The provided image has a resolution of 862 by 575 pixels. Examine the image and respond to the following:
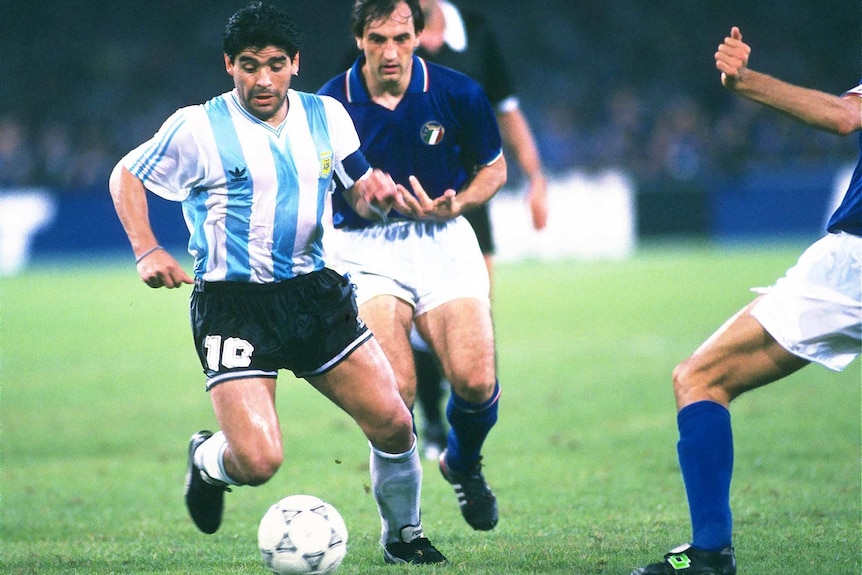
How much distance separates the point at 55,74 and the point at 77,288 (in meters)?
11.4

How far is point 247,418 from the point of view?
460 cm

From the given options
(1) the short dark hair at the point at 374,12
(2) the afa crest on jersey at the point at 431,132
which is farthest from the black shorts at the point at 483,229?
(1) the short dark hair at the point at 374,12

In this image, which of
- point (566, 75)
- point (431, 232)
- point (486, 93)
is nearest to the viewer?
point (431, 232)

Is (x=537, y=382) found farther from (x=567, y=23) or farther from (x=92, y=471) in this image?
(x=567, y=23)

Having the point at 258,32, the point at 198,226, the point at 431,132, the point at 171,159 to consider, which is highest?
the point at 258,32

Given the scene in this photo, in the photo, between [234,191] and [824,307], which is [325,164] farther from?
[824,307]

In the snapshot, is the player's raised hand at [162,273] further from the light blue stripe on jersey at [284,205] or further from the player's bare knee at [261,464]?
the player's bare knee at [261,464]

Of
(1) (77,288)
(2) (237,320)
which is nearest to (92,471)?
(2) (237,320)

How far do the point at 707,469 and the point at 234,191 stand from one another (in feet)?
6.88

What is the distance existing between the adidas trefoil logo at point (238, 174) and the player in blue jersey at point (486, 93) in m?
2.77

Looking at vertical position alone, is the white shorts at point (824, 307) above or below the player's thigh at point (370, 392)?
above

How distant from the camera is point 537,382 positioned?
10703 millimetres

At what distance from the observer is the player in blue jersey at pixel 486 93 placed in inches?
284

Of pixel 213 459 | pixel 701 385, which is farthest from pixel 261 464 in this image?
pixel 701 385
